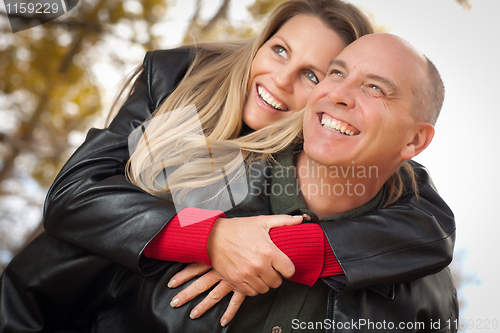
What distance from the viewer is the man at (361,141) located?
146 centimetres

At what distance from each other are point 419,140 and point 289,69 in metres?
0.60

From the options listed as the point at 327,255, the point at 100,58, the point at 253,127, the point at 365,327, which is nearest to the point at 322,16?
the point at 253,127

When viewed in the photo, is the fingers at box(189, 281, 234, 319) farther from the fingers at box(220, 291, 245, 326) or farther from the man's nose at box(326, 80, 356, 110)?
the man's nose at box(326, 80, 356, 110)

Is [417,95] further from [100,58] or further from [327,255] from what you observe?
[100,58]

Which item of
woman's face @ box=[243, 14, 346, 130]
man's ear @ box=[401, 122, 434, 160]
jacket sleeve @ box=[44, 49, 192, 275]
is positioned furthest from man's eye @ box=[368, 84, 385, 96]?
jacket sleeve @ box=[44, 49, 192, 275]

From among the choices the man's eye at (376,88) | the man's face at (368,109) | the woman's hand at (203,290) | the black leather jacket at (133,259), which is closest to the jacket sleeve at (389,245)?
the black leather jacket at (133,259)

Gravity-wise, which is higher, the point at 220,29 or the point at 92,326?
the point at 220,29

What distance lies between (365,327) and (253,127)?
919 mm

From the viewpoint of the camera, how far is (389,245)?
1.45 metres

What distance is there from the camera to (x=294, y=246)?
1329mm

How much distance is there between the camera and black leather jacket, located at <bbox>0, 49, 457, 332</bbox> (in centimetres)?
139

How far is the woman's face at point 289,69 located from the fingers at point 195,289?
2.36 feet

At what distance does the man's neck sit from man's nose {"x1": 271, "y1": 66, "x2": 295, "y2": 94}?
1.06 feet

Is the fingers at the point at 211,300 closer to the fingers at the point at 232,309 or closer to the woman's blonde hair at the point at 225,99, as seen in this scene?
the fingers at the point at 232,309
